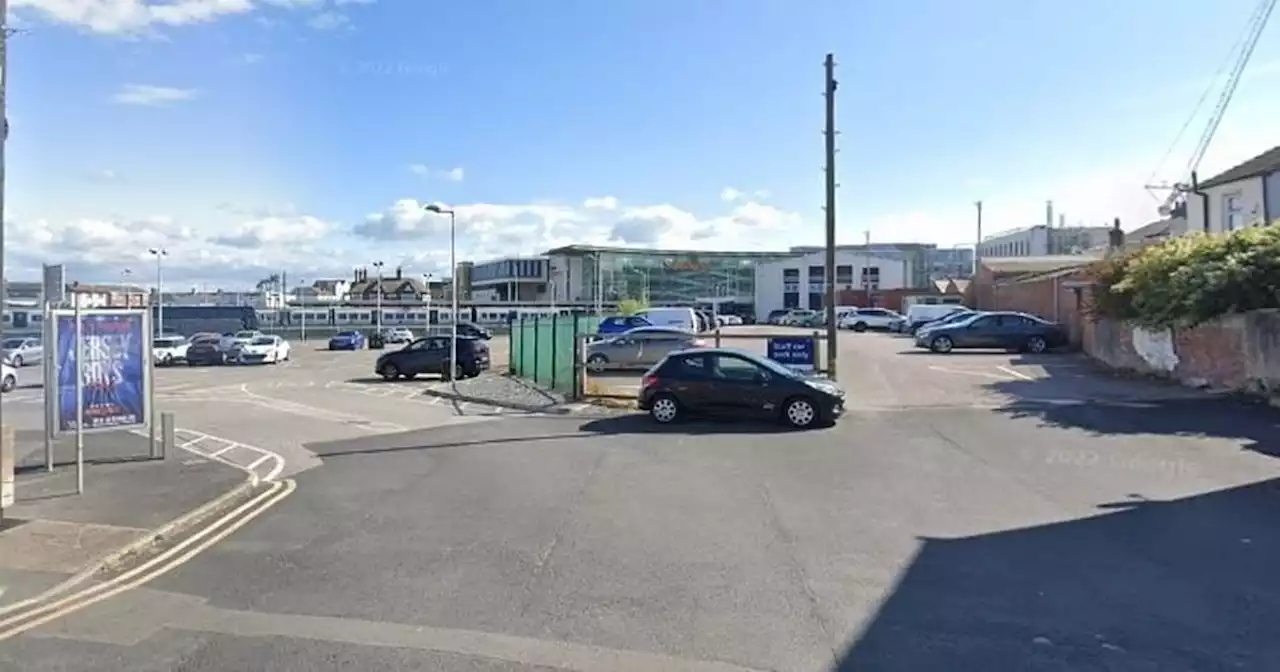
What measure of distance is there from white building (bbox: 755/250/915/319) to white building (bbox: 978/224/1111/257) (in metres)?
10.0

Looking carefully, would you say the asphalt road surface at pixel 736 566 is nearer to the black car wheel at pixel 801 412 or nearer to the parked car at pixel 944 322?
the black car wheel at pixel 801 412

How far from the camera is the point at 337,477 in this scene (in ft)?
43.0

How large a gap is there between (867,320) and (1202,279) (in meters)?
46.0

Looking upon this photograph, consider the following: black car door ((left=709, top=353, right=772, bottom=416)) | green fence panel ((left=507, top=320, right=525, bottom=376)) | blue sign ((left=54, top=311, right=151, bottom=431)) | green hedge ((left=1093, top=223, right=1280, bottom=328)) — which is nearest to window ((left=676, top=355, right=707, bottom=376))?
black car door ((left=709, top=353, right=772, bottom=416))

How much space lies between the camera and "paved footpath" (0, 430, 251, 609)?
8.20 metres

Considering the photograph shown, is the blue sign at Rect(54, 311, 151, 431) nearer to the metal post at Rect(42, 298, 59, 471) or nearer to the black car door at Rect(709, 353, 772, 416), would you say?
the metal post at Rect(42, 298, 59, 471)

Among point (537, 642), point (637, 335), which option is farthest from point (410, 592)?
point (637, 335)

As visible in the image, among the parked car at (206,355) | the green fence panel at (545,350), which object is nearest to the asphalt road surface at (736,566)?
the green fence panel at (545,350)

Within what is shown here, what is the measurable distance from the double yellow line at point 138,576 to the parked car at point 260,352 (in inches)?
1660

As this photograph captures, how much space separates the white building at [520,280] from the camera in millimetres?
141250

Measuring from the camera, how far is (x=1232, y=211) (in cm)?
3659

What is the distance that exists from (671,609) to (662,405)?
41.5 feet

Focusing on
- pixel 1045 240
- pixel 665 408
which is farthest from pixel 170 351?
pixel 1045 240

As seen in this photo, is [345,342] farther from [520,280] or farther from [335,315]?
[520,280]
